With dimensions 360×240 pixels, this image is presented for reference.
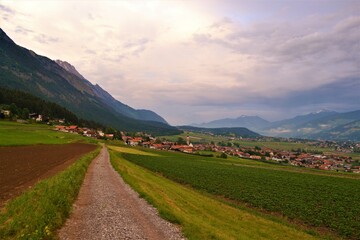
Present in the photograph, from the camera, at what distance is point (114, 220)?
63.6ft

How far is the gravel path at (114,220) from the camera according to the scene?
54.3 ft

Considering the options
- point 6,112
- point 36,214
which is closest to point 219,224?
point 36,214

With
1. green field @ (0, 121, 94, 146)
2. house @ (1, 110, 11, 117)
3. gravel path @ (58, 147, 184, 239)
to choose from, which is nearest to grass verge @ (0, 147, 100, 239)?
gravel path @ (58, 147, 184, 239)

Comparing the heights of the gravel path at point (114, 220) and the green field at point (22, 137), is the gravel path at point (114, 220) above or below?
below

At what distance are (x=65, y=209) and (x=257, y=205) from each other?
88.9 ft

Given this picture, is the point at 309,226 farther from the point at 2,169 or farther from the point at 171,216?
the point at 2,169

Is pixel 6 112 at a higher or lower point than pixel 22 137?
higher

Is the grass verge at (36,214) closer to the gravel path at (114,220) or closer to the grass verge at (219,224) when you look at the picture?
the gravel path at (114,220)

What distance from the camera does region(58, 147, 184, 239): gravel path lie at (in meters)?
16.5

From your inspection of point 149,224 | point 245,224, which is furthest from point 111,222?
point 245,224

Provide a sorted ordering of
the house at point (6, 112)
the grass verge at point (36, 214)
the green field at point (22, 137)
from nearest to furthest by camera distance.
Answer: the grass verge at point (36, 214) < the green field at point (22, 137) < the house at point (6, 112)

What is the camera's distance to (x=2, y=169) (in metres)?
37.8

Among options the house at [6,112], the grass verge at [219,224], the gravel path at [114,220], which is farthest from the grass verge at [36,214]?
the house at [6,112]

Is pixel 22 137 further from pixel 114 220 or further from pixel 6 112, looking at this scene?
pixel 114 220
